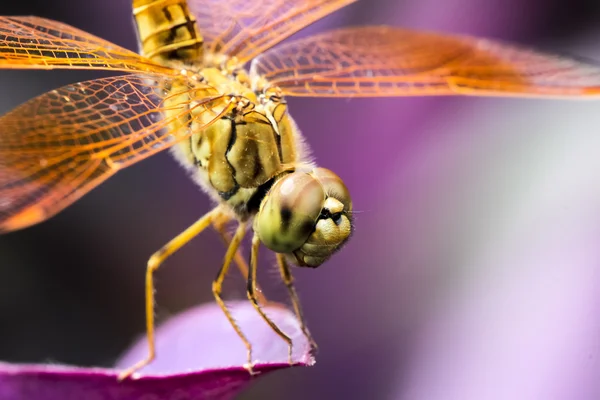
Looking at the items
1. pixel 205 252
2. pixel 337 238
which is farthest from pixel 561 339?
pixel 205 252

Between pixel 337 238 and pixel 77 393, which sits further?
pixel 337 238

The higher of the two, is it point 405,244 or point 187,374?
point 187,374

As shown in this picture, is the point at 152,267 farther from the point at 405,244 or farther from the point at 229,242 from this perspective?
the point at 405,244

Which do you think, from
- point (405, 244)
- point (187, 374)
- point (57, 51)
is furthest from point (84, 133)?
point (405, 244)

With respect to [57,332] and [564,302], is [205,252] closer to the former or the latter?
[57,332]

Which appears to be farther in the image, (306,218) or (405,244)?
(405,244)

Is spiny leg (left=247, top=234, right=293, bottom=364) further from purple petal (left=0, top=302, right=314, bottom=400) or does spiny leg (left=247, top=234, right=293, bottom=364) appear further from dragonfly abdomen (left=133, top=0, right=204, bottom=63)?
dragonfly abdomen (left=133, top=0, right=204, bottom=63)

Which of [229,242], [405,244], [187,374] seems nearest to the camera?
[187,374]

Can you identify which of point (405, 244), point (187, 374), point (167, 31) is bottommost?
point (405, 244)
